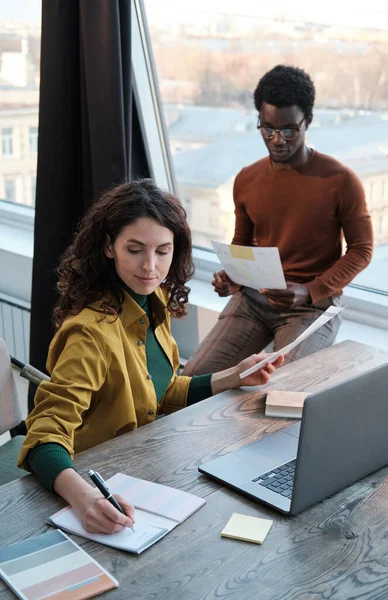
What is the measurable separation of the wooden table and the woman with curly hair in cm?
8

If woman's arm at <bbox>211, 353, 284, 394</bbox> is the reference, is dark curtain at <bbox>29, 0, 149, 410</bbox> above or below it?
above

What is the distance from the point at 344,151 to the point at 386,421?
171 centimetres

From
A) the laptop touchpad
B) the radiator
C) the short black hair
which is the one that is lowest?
the radiator

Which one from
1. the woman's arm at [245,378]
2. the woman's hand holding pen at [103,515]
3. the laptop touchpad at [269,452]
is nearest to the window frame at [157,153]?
the woman's arm at [245,378]

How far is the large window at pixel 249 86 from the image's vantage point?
2773mm

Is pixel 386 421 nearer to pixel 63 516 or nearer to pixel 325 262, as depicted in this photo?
pixel 63 516

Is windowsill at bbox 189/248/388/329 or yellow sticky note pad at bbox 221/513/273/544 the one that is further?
windowsill at bbox 189/248/388/329

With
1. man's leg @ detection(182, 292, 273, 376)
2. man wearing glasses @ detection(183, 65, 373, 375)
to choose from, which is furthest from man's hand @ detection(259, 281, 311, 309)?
man's leg @ detection(182, 292, 273, 376)

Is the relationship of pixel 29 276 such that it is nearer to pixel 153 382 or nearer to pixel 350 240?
pixel 350 240

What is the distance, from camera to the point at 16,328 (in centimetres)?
379

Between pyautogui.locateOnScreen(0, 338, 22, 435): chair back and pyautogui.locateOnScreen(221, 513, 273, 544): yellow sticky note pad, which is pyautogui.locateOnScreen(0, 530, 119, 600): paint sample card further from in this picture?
pyautogui.locateOnScreen(0, 338, 22, 435): chair back

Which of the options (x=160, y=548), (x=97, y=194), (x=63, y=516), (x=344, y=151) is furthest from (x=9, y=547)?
(x=344, y=151)

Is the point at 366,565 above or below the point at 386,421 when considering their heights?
below

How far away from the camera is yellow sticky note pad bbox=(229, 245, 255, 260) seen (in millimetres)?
2311
